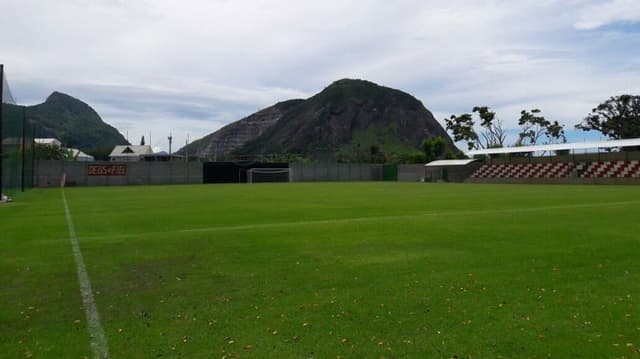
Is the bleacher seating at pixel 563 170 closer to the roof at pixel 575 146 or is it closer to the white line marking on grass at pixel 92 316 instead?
the roof at pixel 575 146

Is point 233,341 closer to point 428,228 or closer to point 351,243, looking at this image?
point 351,243

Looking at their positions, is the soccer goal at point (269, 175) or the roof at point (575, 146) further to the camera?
the soccer goal at point (269, 175)

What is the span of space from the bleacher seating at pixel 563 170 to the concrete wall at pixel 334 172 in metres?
16.1

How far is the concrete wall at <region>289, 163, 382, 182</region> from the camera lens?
79.1 metres

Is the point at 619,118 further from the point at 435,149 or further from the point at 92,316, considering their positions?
the point at 92,316

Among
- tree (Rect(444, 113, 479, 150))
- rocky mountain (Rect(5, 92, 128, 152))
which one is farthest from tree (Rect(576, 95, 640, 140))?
rocky mountain (Rect(5, 92, 128, 152))

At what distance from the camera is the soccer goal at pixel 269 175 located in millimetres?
75562

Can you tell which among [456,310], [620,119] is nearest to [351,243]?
[456,310]

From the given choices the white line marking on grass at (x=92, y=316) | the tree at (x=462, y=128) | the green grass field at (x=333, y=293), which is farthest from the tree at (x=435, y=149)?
the white line marking on grass at (x=92, y=316)

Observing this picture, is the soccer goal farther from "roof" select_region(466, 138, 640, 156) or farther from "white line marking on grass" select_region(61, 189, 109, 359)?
"white line marking on grass" select_region(61, 189, 109, 359)

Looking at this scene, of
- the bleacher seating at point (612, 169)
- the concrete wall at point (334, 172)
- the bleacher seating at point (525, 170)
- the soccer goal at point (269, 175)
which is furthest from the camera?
the concrete wall at point (334, 172)

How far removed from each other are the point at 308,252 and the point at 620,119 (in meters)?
95.7

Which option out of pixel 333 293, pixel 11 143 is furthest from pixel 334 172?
pixel 333 293

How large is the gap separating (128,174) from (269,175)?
63.3 ft
